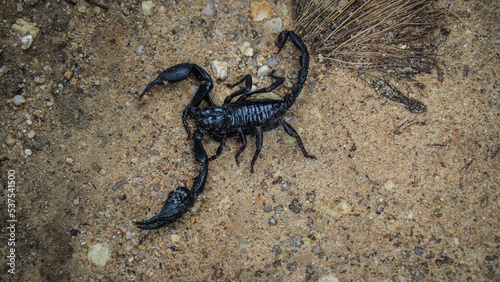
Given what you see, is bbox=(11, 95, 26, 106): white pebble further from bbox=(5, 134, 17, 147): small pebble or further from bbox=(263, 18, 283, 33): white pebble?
bbox=(263, 18, 283, 33): white pebble

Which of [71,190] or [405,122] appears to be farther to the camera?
[405,122]

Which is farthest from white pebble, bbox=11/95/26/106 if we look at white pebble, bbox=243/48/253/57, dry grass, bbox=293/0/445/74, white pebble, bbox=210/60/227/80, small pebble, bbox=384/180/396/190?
small pebble, bbox=384/180/396/190

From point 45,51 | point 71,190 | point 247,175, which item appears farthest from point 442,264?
point 45,51

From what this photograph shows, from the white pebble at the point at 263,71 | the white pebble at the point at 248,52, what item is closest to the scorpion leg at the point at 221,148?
the white pebble at the point at 263,71

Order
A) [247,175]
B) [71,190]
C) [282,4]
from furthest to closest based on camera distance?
1. [282,4]
2. [247,175]
3. [71,190]

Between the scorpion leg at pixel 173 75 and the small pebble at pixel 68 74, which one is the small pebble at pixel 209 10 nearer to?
the scorpion leg at pixel 173 75

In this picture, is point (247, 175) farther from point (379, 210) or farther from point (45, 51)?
point (45, 51)
